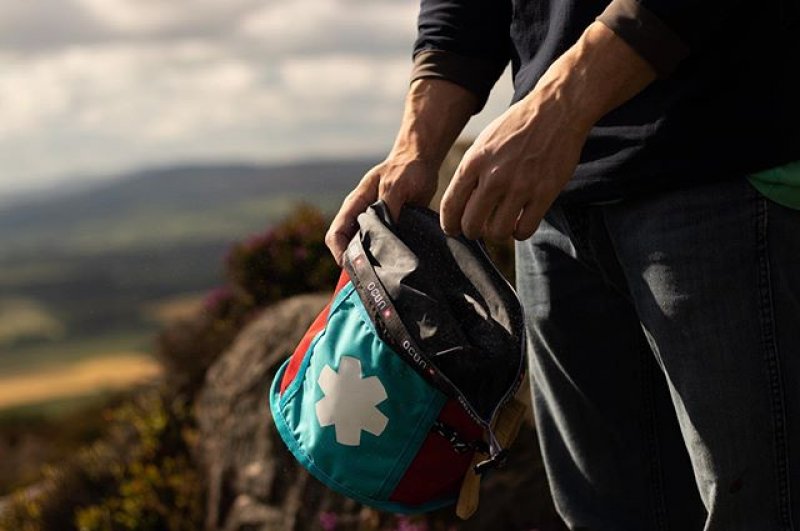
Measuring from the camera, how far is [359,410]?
6.58 feet

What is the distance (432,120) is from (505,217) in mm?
591

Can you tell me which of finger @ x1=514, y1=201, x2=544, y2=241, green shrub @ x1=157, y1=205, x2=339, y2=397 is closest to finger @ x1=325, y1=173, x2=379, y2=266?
finger @ x1=514, y1=201, x2=544, y2=241

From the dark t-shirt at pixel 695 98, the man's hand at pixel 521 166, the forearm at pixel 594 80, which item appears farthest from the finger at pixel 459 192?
the dark t-shirt at pixel 695 98

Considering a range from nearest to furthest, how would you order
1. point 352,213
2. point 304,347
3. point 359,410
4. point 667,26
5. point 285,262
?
1. point 667,26
2. point 359,410
3. point 304,347
4. point 352,213
5. point 285,262

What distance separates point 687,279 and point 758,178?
20 centimetres

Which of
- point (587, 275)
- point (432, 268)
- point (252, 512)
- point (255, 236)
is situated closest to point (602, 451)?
point (587, 275)

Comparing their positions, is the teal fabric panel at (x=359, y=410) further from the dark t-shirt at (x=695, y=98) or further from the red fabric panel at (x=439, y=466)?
the dark t-shirt at (x=695, y=98)

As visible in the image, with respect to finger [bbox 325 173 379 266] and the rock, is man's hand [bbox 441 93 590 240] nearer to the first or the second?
finger [bbox 325 173 379 266]

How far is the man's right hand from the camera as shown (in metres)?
2.23

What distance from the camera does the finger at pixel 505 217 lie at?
175 centimetres

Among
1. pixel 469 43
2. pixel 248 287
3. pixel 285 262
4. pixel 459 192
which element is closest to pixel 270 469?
pixel 285 262

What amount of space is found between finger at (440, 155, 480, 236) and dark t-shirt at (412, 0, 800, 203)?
25 centimetres

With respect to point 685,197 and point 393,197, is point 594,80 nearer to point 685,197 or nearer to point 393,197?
point 685,197

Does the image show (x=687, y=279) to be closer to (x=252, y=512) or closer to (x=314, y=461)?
(x=314, y=461)
